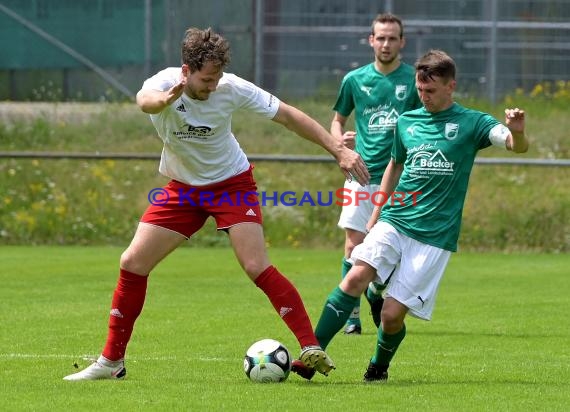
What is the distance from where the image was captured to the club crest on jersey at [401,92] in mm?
10406

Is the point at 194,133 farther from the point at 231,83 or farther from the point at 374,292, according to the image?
the point at 374,292

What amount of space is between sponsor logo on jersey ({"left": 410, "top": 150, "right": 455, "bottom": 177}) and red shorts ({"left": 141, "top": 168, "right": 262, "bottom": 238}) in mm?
957

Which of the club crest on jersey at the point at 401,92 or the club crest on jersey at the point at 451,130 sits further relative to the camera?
the club crest on jersey at the point at 401,92

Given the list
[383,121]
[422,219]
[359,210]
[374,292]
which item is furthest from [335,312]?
[383,121]

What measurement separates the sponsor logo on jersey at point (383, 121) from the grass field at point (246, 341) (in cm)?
157

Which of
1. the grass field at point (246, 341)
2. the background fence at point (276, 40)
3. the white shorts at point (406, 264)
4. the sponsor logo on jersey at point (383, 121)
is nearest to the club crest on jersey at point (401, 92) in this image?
the sponsor logo on jersey at point (383, 121)

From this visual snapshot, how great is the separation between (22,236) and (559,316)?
9219 mm

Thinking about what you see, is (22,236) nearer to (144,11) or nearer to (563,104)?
(144,11)

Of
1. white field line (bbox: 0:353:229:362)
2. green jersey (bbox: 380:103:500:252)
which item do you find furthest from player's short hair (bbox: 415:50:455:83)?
white field line (bbox: 0:353:229:362)

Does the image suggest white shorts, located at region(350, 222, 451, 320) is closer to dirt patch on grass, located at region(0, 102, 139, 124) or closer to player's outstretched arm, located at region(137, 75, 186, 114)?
player's outstretched arm, located at region(137, 75, 186, 114)

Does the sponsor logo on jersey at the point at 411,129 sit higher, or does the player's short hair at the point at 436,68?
the player's short hair at the point at 436,68

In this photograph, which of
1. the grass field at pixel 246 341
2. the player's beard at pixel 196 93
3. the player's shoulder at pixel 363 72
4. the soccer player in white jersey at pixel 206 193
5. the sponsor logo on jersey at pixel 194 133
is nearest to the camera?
the grass field at pixel 246 341

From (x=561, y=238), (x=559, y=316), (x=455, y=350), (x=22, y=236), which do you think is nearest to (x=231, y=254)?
(x=22, y=236)

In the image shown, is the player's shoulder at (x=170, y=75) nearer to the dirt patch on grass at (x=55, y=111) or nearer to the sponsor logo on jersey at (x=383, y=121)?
the sponsor logo on jersey at (x=383, y=121)
